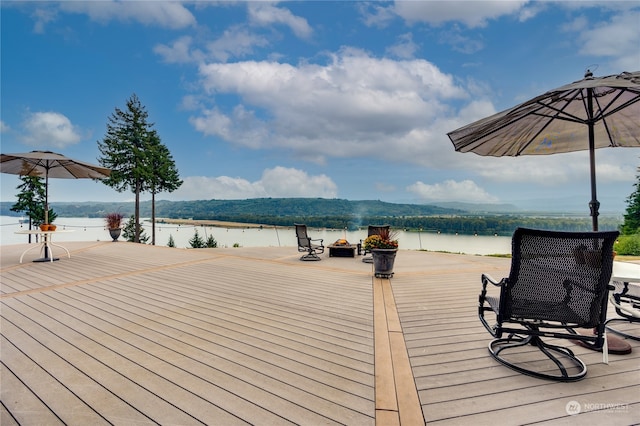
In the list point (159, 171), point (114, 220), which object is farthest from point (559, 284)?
point (159, 171)

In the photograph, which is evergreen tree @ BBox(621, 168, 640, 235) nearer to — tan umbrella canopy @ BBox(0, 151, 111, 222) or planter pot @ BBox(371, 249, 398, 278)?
planter pot @ BBox(371, 249, 398, 278)

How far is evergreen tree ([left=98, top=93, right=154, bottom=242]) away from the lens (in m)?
19.2

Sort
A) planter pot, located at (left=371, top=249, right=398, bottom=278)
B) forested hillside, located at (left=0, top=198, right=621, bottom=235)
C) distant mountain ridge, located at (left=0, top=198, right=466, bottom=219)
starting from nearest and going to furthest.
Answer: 1. planter pot, located at (left=371, top=249, right=398, bottom=278)
2. forested hillside, located at (left=0, top=198, right=621, bottom=235)
3. distant mountain ridge, located at (left=0, top=198, right=466, bottom=219)

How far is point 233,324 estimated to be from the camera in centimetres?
299

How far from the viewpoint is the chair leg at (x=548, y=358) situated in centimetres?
200

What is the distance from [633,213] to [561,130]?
75.1 feet

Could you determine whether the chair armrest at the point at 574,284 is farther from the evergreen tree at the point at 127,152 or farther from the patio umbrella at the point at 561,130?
the evergreen tree at the point at 127,152

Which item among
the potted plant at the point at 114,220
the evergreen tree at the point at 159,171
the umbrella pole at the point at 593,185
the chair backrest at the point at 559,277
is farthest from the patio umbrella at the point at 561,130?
the evergreen tree at the point at 159,171

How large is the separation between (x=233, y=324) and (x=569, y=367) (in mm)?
2846

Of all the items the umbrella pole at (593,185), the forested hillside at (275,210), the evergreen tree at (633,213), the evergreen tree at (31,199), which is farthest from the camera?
the forested hillside at (275,210)

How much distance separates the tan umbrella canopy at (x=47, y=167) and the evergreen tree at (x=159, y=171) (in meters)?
12.7

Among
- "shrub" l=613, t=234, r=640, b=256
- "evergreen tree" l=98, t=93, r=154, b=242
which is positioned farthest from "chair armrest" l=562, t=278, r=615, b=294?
"evergreen tree" l=98, t=93, r=154, b=242

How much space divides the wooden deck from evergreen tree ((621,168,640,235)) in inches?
859

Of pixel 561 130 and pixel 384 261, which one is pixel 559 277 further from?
pixel 384 261
